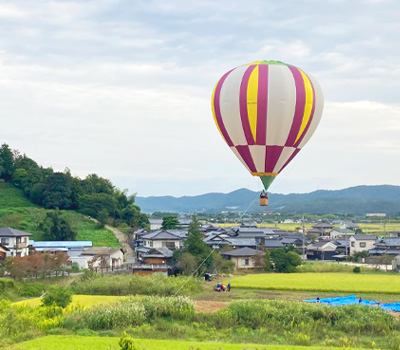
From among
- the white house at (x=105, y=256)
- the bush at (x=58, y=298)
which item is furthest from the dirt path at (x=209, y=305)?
the white house at (x=105, y=256)

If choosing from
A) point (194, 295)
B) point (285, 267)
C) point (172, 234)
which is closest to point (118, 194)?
point (172, 234)

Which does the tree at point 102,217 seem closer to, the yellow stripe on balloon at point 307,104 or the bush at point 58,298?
the bush at point 58,298

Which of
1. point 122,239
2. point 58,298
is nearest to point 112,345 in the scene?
point 58,298

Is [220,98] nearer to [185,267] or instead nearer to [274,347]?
[274,347]

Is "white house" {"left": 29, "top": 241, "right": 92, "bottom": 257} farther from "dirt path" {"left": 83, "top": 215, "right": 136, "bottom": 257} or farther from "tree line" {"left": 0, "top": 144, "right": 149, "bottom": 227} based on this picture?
"tree line" {"left": 0, "top": 144, "right": 149, "bottom": 227}

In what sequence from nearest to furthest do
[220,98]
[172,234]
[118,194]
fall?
[220,98], [172,234], [118,194]

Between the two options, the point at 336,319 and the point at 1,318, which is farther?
the point at 336,319

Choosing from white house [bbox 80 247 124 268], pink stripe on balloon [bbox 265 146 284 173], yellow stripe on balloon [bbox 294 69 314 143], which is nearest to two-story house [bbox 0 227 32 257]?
white house [bbox 80 247 124 268]

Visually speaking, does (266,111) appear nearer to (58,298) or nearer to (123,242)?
(58,298)
